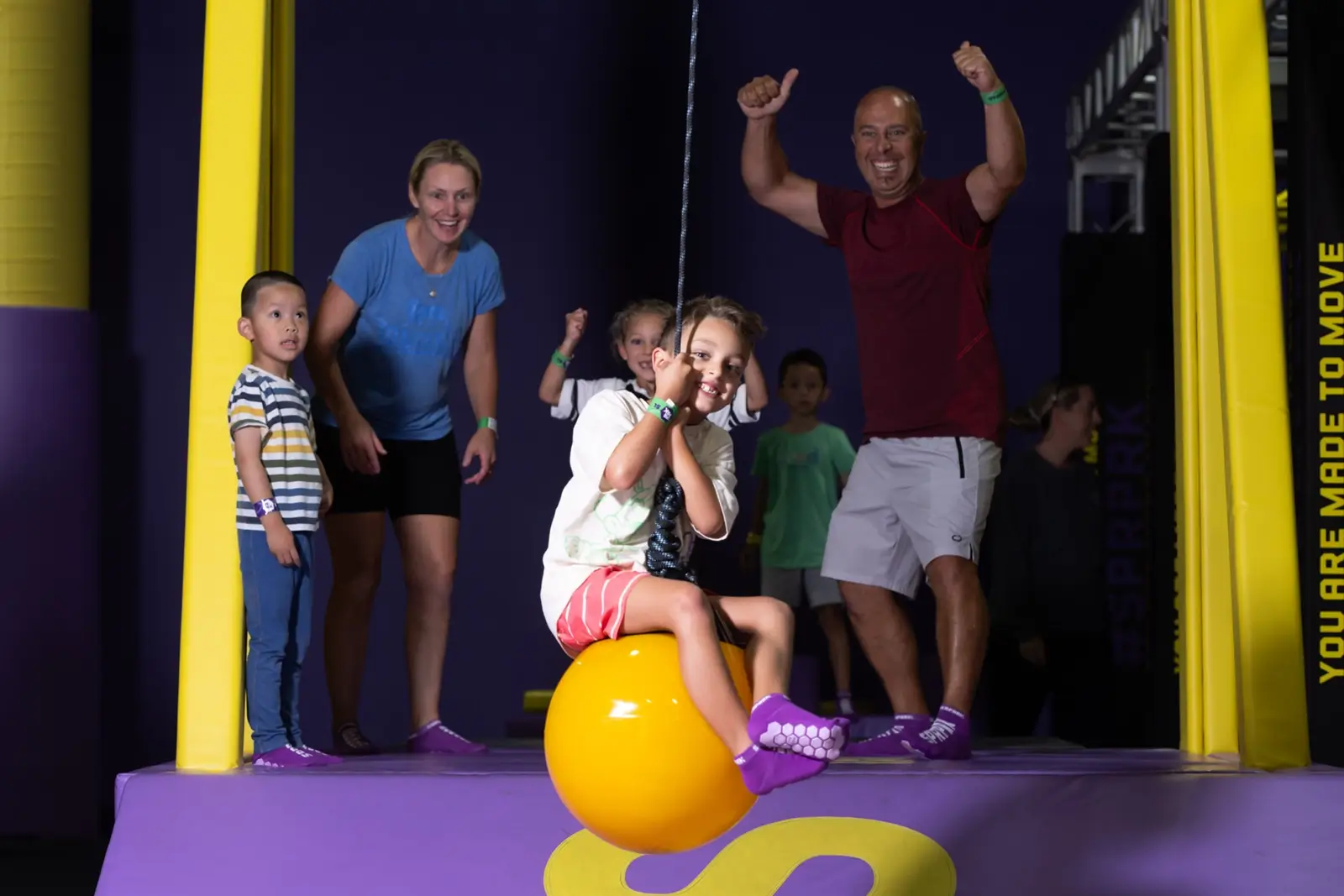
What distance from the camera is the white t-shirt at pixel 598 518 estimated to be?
9.28 ft

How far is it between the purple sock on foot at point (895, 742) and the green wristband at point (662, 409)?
166 cm

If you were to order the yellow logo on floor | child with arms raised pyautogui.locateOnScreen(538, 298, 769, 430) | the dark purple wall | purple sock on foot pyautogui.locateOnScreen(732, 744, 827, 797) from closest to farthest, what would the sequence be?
purple sock on foot pyautogui.locateOnScreen(732, 744, 827, 797), the yellow logo on floor, child with arms raised pyautogui.locateOnScreen(538, 298, 769, 430), the dark purple wall

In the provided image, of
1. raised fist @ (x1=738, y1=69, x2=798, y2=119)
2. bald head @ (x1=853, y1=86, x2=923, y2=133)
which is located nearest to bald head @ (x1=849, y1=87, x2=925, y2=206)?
bald head @ (x1=853, y1=86, x2=923, y2=133)

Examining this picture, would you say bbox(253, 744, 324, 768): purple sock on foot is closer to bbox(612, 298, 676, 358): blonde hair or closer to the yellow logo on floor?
the yellow logo on floor

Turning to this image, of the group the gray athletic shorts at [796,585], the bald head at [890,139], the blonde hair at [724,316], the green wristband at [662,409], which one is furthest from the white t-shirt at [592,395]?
the green wristband at [662,409]

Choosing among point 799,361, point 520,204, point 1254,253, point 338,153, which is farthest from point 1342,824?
point 338,153

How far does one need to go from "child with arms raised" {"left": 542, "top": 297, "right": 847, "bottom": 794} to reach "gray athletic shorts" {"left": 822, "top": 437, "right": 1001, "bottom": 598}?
1063 mm

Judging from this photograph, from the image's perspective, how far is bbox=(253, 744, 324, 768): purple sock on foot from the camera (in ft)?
11.9

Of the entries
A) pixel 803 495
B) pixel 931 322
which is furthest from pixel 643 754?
pixel 803 495

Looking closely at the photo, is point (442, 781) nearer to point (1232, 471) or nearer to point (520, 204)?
point (1232, 471)

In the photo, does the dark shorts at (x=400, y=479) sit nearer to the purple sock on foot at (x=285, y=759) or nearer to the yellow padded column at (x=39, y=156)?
the purple sock on foot at (x=285, y=759)

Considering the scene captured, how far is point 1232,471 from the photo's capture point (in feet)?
12.0

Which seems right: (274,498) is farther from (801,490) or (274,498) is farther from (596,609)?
(801,490)

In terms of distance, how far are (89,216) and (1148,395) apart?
14.3 ft
